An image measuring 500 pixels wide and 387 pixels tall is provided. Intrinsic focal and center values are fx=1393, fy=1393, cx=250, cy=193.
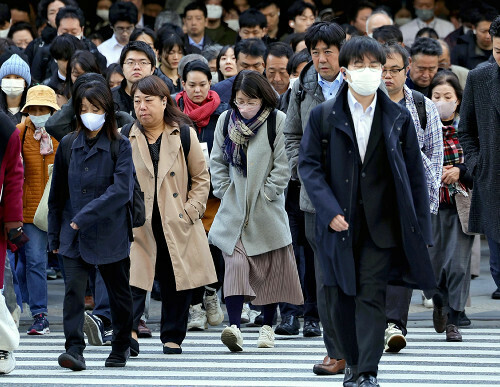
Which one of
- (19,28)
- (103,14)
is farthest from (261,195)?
(103,14)

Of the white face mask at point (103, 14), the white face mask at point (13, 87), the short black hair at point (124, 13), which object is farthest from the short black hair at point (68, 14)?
the white face mask at point (103, 14)

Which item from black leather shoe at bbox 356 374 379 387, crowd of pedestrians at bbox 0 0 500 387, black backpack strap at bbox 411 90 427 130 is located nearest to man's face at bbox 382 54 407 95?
crowd of pedestrians at bbox 0 0 500 387

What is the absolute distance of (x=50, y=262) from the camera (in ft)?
45.5

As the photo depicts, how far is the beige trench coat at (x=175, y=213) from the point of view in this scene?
10.1 meters

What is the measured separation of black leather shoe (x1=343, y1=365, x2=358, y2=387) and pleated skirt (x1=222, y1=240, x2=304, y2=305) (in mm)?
2135

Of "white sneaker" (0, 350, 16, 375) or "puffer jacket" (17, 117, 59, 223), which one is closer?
"white sneaker" (0, 350, 16, 375)

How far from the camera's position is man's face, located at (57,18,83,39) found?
14.6 m

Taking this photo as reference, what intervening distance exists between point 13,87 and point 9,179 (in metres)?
2.99

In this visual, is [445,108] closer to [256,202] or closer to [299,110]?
[299,110]

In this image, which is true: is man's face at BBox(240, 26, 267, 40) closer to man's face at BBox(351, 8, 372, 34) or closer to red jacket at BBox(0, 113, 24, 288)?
man's face at BBox(351, 8, 372, 34)

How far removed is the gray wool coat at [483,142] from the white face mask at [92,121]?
8.37ft

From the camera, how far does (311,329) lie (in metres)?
10.9

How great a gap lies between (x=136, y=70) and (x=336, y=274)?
4.28m

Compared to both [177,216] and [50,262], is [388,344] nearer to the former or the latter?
[177,216]
